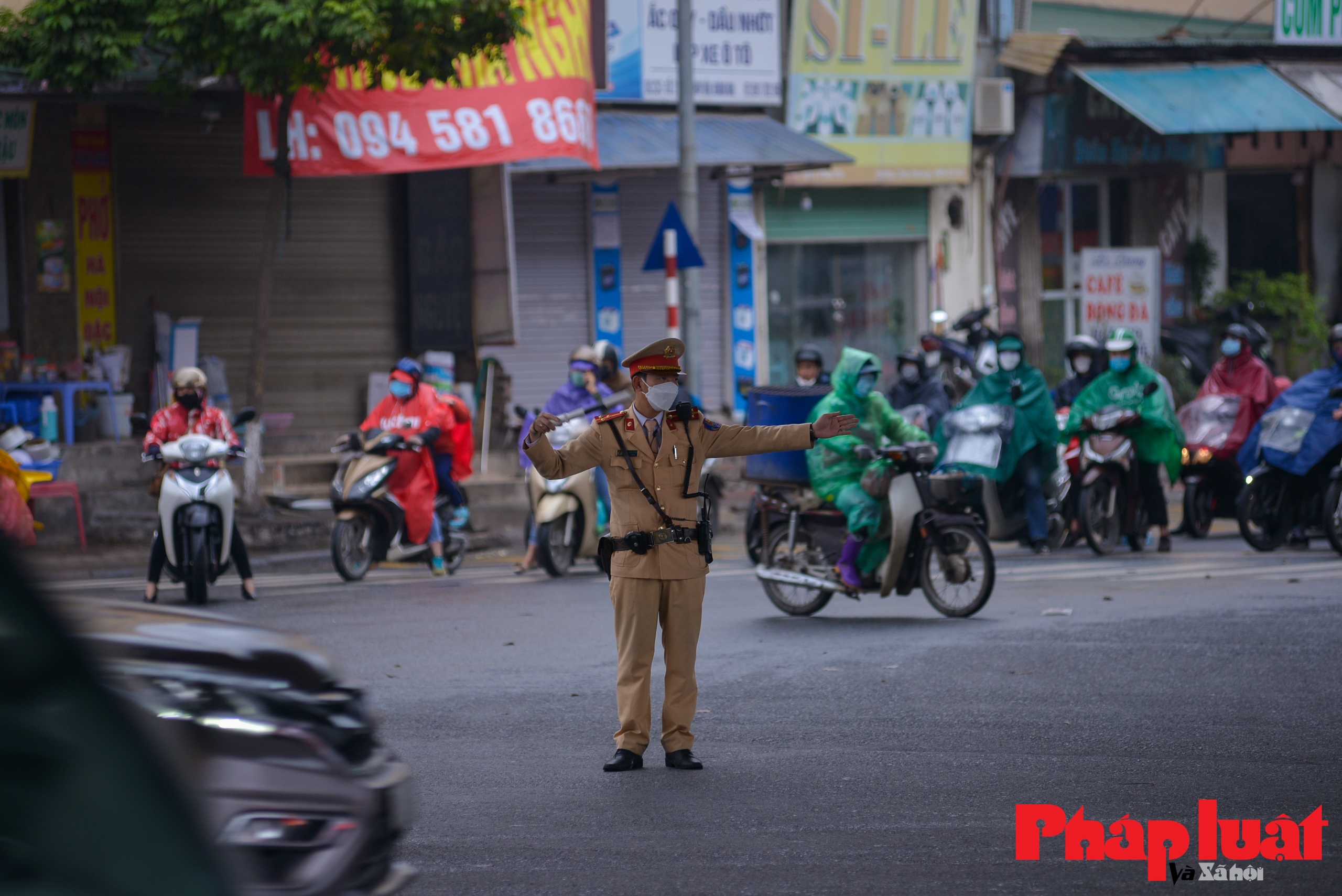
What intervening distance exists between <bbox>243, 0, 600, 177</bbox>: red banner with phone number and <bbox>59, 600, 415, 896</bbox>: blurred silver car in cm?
1168

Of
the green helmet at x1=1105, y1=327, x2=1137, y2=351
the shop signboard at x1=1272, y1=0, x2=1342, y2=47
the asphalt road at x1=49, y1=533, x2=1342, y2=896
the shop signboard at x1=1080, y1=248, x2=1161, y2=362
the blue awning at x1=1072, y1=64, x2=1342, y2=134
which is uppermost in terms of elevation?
the shop signboard at x1=1272, y1=0, x2=1342, y2=47

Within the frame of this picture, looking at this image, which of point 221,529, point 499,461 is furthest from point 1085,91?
point 221,529

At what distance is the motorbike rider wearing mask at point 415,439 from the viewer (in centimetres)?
1227

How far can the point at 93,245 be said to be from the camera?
16078mm

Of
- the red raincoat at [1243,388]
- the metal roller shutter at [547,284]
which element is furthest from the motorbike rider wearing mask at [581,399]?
the metal roller shutter at [547,284]

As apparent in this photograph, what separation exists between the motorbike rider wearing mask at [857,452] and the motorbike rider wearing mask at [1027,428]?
143 inches

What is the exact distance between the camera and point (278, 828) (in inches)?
133

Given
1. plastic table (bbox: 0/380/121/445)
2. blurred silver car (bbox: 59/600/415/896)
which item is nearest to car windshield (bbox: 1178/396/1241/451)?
plastic table (bbox: 0/380/121/445)

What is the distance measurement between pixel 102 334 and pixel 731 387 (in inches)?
324

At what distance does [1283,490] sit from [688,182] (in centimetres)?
690

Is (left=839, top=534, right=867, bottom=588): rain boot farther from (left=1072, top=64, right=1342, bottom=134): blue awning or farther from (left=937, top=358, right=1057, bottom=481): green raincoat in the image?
(left=1072, top=64, right=1342, bottom=134): blue awning

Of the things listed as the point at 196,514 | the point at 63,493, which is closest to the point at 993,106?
the point at 63,493

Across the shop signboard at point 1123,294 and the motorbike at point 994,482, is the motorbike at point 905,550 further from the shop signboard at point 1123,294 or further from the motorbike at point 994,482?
the shop signboard at point 1123,294

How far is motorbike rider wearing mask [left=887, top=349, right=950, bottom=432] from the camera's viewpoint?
15961 mm
